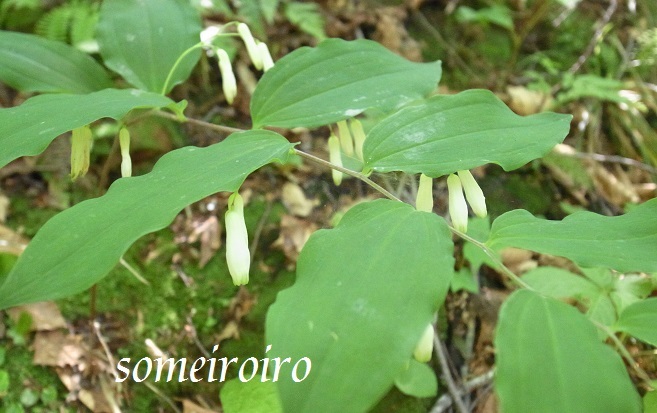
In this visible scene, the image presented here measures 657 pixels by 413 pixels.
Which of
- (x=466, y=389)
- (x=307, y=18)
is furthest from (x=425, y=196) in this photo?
(x=307, y=18)

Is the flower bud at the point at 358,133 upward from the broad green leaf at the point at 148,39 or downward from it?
downward

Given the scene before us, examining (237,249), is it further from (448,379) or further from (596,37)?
(596,37)

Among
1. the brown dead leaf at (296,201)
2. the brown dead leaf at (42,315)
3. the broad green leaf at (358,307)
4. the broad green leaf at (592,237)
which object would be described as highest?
the broad green leaf at (358,307)

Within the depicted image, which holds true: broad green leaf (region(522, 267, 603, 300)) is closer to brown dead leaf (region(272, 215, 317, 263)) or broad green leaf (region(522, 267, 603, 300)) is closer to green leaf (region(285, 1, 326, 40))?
brown dead leaf (region(272, 215, 317, 263))

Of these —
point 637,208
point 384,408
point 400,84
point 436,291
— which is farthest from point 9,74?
point 637,208

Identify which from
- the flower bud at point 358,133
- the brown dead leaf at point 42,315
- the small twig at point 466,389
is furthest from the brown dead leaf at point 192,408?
the flower bud at point 358,133

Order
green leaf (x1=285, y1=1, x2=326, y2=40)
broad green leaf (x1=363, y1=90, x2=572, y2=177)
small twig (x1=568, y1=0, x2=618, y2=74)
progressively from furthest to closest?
1. small twig (x1=568, y1=0, x2=618, y2=74)
2. green leaf (x1=285, y1=1, x2=326, y2=40)
3. broad green leaf (x1=363, y1=90, x2=572, y2=177)

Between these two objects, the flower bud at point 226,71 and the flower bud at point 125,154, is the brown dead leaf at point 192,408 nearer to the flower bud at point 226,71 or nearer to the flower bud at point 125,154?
the flower bud at point 125,154

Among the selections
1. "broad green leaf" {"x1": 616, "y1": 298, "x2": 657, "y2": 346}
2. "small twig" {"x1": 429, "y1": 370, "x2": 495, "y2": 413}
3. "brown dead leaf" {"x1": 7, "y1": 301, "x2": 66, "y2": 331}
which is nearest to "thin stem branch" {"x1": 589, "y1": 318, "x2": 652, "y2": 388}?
"broad green leaf" {"x1": 616, "y1": 298, "x2": 657, "y2": 346}
